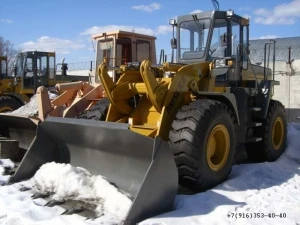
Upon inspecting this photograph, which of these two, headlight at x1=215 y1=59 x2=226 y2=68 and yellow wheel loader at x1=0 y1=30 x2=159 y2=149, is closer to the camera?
headlight at x1=215 y1=59 x2=226 y2=68

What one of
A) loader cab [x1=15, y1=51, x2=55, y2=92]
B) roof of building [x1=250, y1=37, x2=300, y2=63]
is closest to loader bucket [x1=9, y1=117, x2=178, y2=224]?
loader cab [x1=15, y1=51, x2=55, y2=92]

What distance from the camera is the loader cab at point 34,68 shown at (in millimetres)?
14828

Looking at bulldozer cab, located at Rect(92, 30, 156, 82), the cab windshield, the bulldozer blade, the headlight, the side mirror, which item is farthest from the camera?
bulldozer cab, located at Rect(92, 30, 156, 82)

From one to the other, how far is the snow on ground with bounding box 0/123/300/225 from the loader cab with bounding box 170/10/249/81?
1.91 m

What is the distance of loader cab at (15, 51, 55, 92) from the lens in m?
14.8

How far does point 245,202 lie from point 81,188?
2.03 metres

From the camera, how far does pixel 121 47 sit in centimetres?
1232

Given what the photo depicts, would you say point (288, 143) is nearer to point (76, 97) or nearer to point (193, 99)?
point (193, 99)

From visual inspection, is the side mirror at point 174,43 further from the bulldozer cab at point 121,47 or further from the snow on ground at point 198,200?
the bulldozer cab at point 121,47

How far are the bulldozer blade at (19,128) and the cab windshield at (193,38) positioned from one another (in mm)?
3176

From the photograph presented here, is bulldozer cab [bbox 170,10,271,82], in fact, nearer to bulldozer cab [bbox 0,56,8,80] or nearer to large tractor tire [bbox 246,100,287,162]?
large tractor tire [bbox 246,100,287,162]

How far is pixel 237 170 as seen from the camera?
6.27m

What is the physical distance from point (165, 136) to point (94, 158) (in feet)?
3.39

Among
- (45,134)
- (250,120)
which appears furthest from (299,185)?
(45,134)
